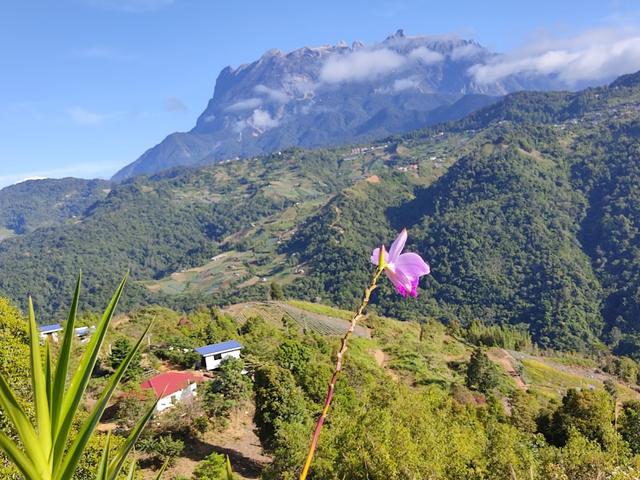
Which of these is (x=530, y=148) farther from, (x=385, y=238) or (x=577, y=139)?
(x=385, y=238)

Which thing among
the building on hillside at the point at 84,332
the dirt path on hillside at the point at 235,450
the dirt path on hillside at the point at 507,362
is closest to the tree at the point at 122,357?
the building on hillside at the point at 84,332

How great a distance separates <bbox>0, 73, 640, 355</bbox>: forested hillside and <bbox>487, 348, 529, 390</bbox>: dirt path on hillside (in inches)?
1174

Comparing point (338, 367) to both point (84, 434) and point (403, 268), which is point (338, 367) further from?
point (84, 434)

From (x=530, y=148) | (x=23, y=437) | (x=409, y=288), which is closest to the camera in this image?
(x=23, y=437)

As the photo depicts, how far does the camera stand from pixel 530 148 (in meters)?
160

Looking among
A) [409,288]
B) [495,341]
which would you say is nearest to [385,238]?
[495,341]

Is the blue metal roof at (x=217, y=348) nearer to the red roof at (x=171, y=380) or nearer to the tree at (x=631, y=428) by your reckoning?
the red roof at (x=171, y=380)

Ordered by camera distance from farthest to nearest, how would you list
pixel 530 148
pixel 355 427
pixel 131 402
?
pixel 530 148 < pixel 131 402 < pixel 355 427

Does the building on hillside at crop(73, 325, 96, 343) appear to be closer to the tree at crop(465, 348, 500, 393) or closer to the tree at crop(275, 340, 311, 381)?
the tree at crop(275, 340, 311, 381)

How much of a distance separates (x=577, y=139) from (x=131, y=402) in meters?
183

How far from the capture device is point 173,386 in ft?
75.7

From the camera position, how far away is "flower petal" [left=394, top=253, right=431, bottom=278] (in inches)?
66.7

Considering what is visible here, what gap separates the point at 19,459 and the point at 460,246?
12700cm

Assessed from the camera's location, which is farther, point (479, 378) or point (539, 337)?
point (539, 337)
